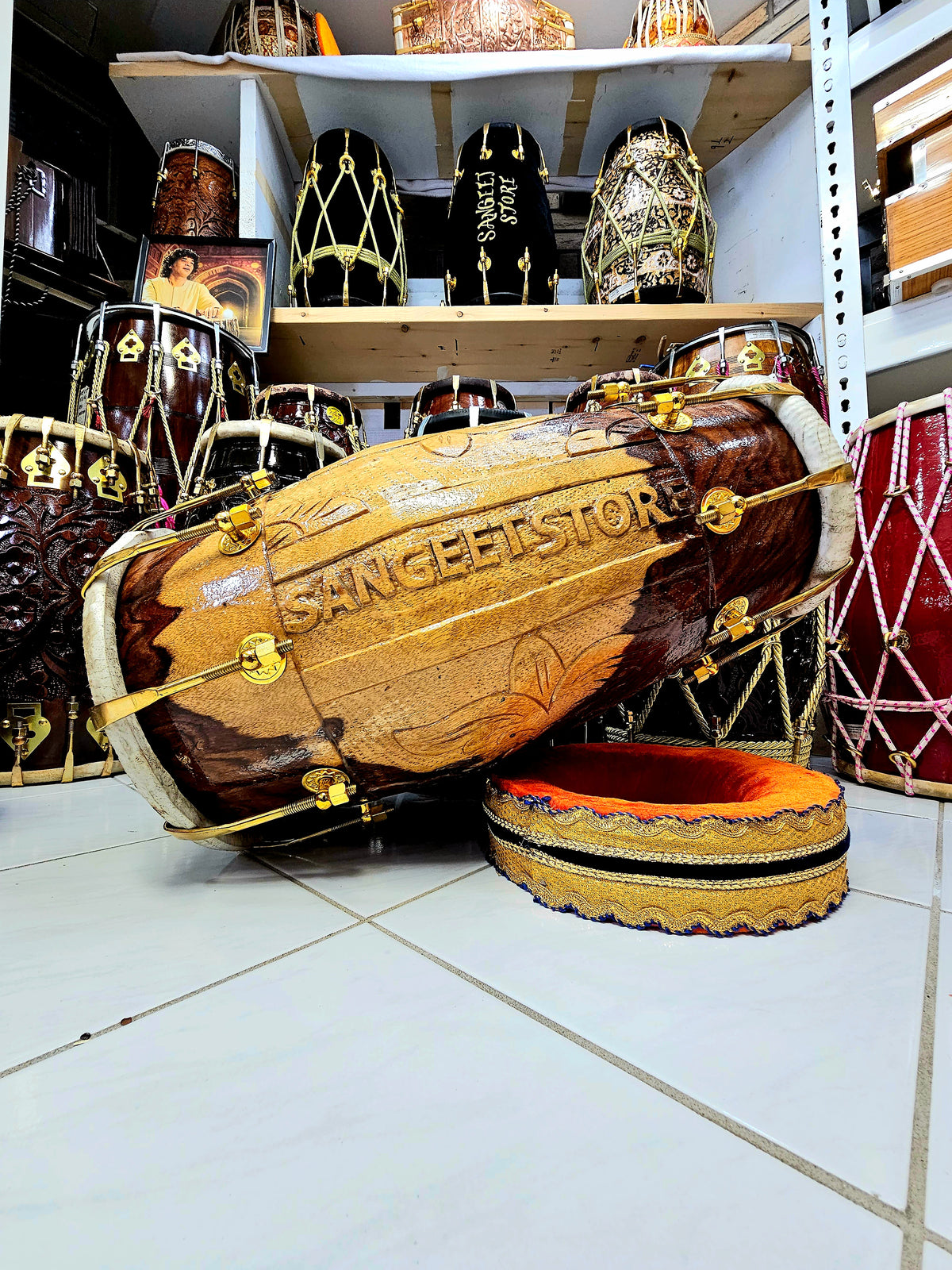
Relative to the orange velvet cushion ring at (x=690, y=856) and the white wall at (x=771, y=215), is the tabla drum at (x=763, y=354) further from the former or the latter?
the orange velvet cushion ring at (x=690, y=856)

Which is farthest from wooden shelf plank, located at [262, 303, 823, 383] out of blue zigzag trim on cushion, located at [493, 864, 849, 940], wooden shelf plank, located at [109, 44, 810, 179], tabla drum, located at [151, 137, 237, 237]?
blue zigzag trim on cushion, located at [493, 864, 849, 940]

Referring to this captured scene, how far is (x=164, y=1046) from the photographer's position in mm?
393

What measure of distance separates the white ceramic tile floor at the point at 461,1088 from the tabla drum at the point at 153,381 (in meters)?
1.14

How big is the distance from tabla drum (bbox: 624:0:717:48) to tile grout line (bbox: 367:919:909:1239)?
104 inches

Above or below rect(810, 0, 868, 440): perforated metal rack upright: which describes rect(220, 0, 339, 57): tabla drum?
above

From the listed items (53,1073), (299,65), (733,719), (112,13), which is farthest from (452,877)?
(112,13)

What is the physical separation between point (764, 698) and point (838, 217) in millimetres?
1211

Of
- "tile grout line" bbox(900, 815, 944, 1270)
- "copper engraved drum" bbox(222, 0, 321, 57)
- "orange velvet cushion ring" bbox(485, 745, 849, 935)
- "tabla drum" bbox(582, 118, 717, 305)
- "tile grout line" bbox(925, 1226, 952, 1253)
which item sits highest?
"copper engraved drum" bbox(222, 0, 321, 57)

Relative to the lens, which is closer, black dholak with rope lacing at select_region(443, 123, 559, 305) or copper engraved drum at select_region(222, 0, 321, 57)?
black dholak with rope lacing at select_region(443, 123, 559, 305)

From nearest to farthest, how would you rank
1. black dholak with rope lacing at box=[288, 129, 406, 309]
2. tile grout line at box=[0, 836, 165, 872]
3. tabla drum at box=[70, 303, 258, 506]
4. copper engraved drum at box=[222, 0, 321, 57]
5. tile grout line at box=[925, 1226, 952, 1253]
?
tile grout line at box=[925, 1226, 952, 1253] < tile grout line at box=[0, 836, 165, 872] < tabla drum at box=[70, 303, 258, 506] < black dholak with rope lacing at box=[288, 129, 406, 309] < copper engraved drum at box=[222, 0, 321, 57]

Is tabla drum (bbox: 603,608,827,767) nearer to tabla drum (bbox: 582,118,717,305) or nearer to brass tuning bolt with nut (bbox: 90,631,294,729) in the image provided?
brass tuning bolt with nut (bbox: 90,631,294,729)

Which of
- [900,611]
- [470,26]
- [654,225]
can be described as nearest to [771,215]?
Answer: [654,225]

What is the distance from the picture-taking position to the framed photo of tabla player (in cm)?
166

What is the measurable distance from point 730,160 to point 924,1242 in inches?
108
